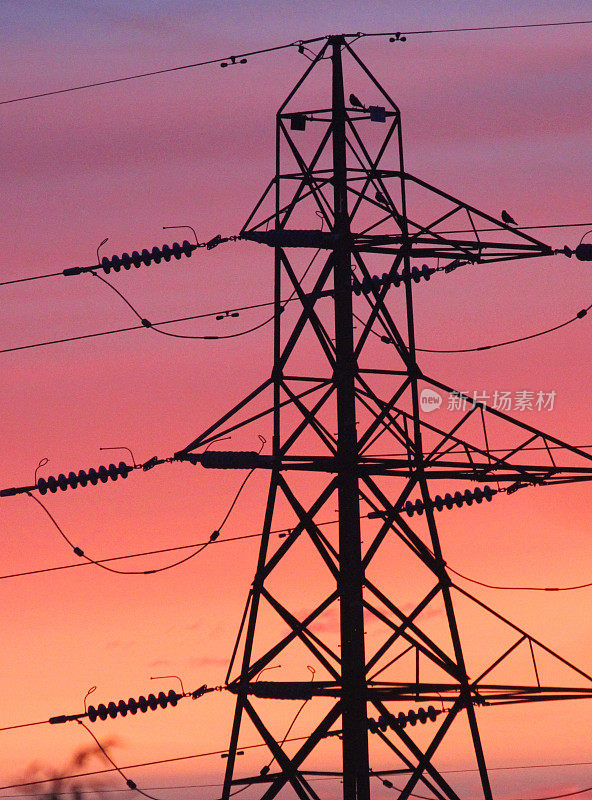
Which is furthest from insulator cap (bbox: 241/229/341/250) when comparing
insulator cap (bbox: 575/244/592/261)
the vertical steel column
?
insulator cap (bbox: 575/244/592/261)

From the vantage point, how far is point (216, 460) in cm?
5934

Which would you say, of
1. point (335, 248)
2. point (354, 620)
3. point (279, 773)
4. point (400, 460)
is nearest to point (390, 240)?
point (335, 248)

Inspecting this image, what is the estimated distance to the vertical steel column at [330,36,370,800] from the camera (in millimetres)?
58594

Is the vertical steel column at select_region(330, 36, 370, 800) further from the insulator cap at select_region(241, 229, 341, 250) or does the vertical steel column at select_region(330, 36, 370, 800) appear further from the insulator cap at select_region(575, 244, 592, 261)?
the insulator cap at select_region(575, 244, 592, 261)

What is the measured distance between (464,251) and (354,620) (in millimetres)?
10703

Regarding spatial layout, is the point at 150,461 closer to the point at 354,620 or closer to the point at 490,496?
the point at 354,620

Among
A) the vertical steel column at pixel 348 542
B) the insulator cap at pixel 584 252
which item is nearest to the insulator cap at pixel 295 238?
the vertical steel column at pixel 348 542

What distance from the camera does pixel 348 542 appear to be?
193 ft

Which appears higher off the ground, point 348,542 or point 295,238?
point 295,238

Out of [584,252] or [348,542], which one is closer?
[348,542]

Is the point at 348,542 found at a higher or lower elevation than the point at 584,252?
lower

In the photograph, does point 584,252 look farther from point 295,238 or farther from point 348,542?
point 348,542

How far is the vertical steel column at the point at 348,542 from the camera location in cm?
5859

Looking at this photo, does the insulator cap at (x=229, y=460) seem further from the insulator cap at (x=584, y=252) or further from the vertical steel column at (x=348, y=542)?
the insulator cap at (x=584, y=252)
